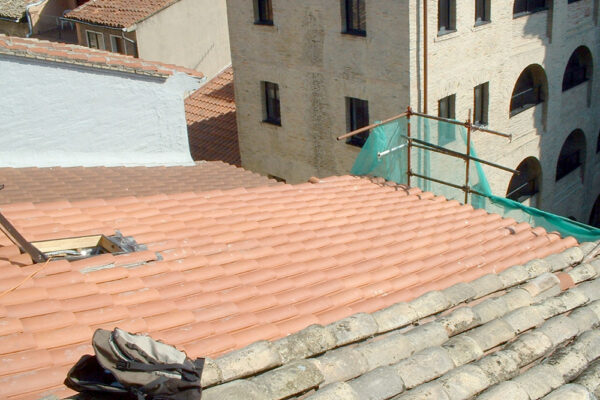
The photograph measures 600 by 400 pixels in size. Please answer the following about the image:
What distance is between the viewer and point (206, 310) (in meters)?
5.66

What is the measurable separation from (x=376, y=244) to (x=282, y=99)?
45.0 ft

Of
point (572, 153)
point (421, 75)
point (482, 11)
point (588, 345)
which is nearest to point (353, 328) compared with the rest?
point (588, 345)

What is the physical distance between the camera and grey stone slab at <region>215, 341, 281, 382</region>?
4613 millimetres

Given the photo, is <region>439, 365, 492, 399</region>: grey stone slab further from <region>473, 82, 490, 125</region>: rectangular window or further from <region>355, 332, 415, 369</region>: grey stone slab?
<region>473, 82, 490, 125</region>: rectangular window

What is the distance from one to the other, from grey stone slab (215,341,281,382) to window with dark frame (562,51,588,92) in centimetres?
2170

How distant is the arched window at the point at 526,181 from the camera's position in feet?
76.1

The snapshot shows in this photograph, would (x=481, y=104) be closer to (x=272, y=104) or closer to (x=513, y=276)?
(x=272, y=104)

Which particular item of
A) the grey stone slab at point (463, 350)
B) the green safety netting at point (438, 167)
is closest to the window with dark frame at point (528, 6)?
the green safety netting at point (438, 167)

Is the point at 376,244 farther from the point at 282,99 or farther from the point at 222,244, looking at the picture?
the point at 282,99

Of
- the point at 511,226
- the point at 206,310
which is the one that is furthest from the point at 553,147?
the point at 206,310

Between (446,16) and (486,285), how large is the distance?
12730 millimetres

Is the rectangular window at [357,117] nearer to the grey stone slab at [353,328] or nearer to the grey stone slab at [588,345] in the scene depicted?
the grey stone slab at [588,345]

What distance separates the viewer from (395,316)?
229 inches

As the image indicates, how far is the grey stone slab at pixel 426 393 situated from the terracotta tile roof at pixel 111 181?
605 centimetres
